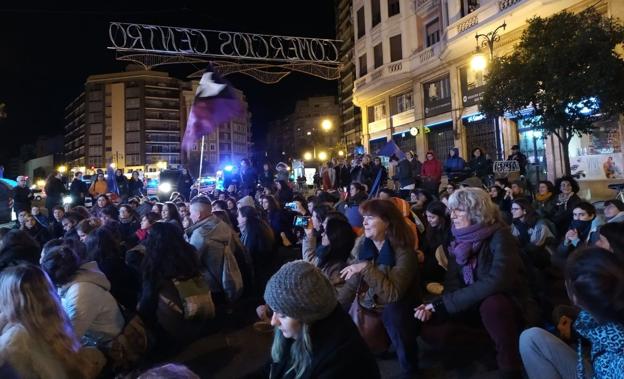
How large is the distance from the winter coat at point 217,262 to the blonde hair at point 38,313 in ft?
9.43

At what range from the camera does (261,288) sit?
714cm

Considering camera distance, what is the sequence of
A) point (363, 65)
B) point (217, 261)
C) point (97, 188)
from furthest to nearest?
1. point (363, 65)
2. point (97, 188)
3. point (217, 261)

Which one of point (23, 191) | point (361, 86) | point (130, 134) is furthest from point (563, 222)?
point (130, 134)

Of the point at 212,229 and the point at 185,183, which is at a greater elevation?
the point at 185,183

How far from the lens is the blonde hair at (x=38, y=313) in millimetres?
2629

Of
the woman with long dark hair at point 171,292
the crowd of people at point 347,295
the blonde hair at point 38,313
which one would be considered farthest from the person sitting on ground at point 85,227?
the blonde hair at point 38,313

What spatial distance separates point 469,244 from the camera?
12.0 feet

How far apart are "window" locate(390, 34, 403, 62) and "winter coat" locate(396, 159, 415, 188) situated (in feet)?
47.3

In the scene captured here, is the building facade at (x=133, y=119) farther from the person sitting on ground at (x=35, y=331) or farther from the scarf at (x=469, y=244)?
the person sitting on ground at (x=35, y=331)

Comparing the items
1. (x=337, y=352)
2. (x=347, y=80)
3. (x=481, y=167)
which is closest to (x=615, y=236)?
(x=337, y=352)

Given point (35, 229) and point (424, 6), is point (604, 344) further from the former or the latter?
point (424, 6)

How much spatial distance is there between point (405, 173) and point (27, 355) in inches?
465

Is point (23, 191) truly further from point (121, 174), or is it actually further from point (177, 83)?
point (177, 83)

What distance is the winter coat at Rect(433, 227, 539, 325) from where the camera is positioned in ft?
11.3
